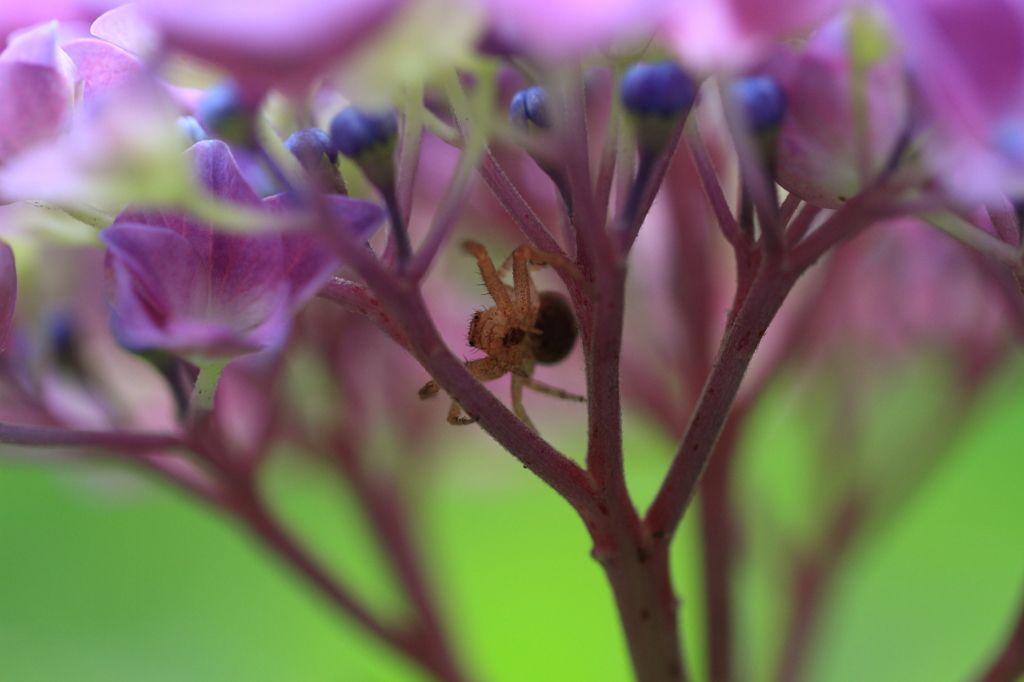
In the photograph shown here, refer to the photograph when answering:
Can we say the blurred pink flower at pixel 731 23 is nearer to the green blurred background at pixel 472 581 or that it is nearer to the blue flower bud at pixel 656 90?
the blue flower bud at pixel 656 90

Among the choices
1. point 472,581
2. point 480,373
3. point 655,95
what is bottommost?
point 472,581

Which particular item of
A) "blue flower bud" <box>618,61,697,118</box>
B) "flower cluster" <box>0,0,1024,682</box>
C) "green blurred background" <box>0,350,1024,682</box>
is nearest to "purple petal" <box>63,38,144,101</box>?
"flower cluster" <box>0,0,1024,682</box>

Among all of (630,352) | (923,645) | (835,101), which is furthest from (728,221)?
(923,645)

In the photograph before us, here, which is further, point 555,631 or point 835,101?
point 555,631

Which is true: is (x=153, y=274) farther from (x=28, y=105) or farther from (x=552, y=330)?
(x=552, y=330)

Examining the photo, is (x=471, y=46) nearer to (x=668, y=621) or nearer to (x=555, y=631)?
(x=668, y=621)

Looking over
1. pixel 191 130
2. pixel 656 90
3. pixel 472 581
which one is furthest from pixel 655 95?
pixel 472 581
